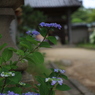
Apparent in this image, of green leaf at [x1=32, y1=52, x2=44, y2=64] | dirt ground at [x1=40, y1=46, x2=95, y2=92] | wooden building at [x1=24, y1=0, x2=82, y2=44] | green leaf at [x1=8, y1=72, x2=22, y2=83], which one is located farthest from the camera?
wooden building at [x1=24, y1=0, x2=82, y2=44]

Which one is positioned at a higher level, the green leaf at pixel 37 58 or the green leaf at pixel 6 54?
the green leaf at pixel 6 54

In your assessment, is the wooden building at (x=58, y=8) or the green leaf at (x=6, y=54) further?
the wooden building at (x=58, y=8)

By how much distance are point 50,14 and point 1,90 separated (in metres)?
14.8

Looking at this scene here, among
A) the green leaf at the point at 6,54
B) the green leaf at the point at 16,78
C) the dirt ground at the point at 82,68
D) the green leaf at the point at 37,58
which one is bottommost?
the dirt ground at the point at 82,68

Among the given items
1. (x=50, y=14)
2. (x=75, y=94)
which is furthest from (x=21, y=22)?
(x=50, y=14)

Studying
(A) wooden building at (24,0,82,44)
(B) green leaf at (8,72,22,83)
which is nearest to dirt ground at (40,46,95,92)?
(B) green leaf at (8,72,22,83)

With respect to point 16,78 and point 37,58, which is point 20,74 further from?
point 37,58

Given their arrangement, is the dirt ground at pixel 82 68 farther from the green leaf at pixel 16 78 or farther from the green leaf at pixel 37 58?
the green leaf at pixel 16 78

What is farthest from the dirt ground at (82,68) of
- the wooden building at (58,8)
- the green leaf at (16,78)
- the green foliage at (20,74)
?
the wooden building at (58,8)

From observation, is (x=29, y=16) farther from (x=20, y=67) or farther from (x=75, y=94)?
(x=20, y=67)

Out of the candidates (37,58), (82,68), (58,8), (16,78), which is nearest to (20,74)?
(16,78)

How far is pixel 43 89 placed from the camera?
A: 98 centimetres

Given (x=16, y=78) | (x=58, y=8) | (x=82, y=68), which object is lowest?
(x=82, y=68)

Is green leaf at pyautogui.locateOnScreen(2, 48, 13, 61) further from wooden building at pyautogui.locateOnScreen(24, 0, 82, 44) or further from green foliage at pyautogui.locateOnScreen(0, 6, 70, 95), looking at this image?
wooden building at pyautogui.locateOnScreen(24, 0, 82, 44)
